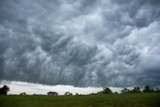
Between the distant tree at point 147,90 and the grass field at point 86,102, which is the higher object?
the distant tree at point 147,90

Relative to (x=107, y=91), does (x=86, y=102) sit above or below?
below

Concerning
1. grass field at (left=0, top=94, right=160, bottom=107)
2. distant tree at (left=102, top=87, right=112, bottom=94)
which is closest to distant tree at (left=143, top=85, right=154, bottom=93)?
distant tree at (left=102, top=87, right=112, bottom=94)

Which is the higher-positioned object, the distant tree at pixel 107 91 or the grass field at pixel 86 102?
the distant tree at pixel 107 91

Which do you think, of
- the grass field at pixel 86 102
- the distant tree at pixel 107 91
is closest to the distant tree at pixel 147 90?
the distant tree at pixel 107 91

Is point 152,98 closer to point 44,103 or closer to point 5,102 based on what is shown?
point 44,103

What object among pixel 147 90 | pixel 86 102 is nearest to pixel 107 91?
pixel 147 90

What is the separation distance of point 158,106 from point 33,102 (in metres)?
32.9

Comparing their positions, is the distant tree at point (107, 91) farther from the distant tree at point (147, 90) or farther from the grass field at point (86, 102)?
the grass field at point (86, 102)

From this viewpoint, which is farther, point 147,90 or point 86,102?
point 147,90

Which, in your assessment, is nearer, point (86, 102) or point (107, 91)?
point (86, 102)

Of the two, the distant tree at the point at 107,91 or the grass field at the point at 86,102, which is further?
the distant tree at the point at 107,91

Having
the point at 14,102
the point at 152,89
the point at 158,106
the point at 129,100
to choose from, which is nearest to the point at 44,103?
the point at 14,102

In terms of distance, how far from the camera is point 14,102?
194ft

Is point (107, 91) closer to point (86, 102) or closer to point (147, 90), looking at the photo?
point (147, 90)
